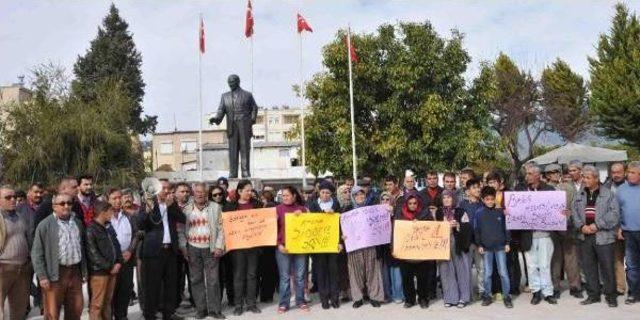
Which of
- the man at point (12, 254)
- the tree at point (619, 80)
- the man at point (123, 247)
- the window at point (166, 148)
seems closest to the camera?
the man at point (12, 254)

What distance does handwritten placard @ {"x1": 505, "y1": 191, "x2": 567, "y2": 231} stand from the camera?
9.09 m

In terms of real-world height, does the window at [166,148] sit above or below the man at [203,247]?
above

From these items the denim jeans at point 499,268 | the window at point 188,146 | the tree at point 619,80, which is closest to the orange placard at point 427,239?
the denim jeans at point 499,268

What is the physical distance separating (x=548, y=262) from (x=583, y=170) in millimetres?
1450

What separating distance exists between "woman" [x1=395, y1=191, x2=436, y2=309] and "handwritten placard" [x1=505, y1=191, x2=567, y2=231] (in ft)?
4.16

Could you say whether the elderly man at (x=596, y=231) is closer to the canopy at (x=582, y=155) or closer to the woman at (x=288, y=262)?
the woman at (x=288, y=262)

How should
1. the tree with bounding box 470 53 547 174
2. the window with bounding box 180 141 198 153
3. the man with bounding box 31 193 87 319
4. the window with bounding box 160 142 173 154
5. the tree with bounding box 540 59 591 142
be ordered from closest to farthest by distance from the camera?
the man with bounding box 31 193 87 319, the tree with bounding box 470 53 547 174, the tree with bounding box 540 59 591 142, the window with bounding box 180 141 198 153, the window with bounding box 160 142 173 154

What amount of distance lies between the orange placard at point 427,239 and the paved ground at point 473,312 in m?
0.78

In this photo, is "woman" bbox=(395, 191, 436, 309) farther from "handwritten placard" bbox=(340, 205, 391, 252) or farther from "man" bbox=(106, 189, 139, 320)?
"man" bbox=(106, 189, 139, 320)

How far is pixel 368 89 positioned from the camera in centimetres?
2888

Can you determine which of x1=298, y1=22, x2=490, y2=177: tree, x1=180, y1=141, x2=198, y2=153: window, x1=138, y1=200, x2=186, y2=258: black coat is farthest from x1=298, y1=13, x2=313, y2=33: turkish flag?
x1=180, y1=141, x2=198, y2=153: window

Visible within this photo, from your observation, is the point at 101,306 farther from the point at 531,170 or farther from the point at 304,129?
the point at 304,129

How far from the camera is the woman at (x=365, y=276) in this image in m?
9.22

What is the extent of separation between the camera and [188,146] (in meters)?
77.1
